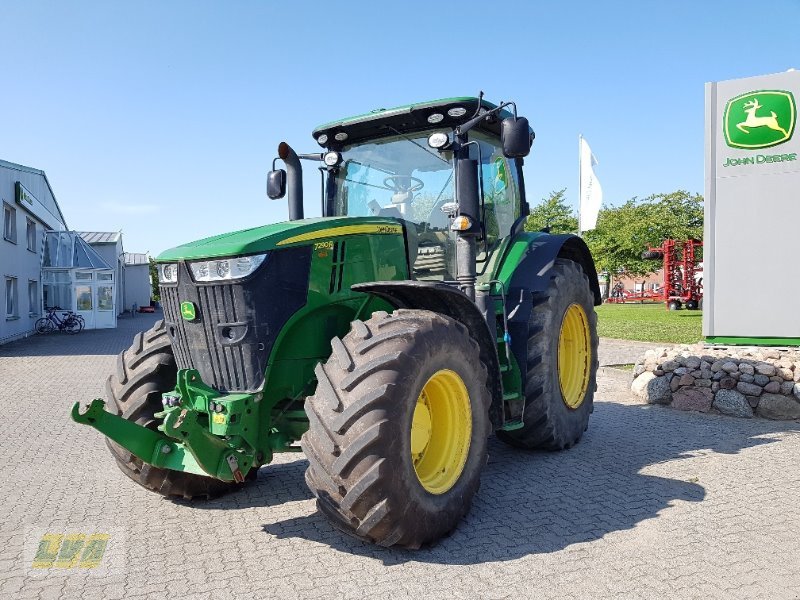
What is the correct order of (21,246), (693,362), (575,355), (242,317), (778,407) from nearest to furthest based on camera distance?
(242,317)
(575,355)
(778,407)
(693,362)
(21,246)

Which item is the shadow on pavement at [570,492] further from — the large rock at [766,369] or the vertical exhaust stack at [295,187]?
the vertical exhaust stack at [295,187]

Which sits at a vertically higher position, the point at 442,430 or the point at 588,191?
the point at 588,191

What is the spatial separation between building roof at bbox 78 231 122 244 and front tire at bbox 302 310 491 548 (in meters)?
38.2

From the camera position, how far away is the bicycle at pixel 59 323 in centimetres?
2480

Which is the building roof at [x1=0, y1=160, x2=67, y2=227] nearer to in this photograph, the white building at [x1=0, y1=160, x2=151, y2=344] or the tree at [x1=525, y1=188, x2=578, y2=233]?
the white building at [x1=0, y1=160, x2=151, y2=344]

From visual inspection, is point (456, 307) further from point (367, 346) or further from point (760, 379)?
point (760, 379)

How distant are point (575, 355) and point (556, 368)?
87cm

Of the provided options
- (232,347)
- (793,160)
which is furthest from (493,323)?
(793,160)

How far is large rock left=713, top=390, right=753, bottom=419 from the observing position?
279 inches

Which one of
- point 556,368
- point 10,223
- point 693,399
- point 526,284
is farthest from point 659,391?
point 10,223

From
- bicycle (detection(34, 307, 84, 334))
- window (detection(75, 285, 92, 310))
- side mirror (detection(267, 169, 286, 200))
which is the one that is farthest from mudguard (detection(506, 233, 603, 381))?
window (detection(75, 285, 92, 310))

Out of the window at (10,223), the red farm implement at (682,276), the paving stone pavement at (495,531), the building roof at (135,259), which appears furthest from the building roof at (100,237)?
the paving stone pavement at (495,531)

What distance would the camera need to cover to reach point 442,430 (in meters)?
4.00

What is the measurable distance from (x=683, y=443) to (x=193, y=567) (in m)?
4.41
